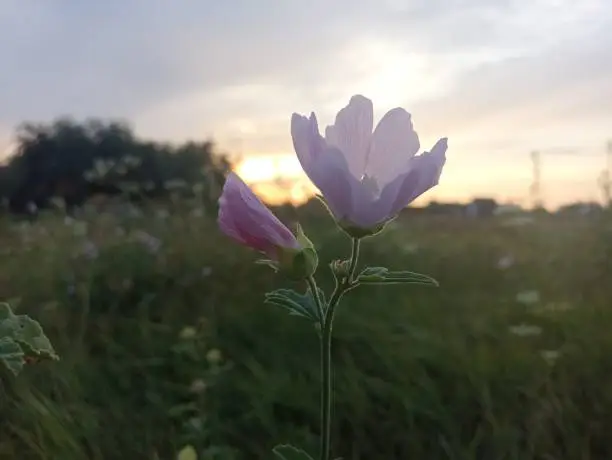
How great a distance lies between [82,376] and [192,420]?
1.41ft

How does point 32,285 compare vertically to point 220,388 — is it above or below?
above

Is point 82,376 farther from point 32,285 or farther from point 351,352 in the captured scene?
point 32,285

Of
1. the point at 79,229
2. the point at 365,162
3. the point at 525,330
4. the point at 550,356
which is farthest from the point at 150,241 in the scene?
the point at 365,162

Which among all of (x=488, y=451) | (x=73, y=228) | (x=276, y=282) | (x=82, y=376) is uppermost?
(x=73, y=228)

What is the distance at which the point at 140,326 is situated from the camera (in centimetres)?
226

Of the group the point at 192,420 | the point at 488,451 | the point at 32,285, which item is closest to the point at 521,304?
the point at 488,451

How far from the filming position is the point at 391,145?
724 mm

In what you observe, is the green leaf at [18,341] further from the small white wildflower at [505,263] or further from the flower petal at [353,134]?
the small white wildflower at [505,263]

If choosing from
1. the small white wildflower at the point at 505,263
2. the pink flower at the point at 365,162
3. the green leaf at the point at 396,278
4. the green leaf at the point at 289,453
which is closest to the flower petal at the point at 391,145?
the pink flower at the point at 365,162

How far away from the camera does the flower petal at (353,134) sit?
0.72 metres

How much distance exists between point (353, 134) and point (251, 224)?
12 centimetres

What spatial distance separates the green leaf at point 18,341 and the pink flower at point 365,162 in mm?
340

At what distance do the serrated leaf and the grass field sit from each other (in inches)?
32.5

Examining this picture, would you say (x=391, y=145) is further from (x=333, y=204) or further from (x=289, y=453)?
(x=289, y=453)
